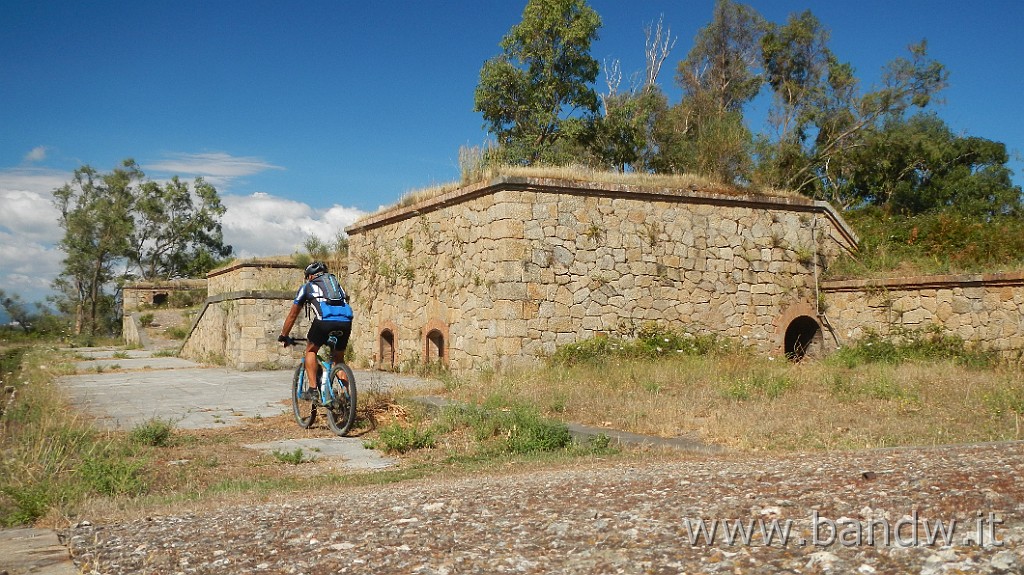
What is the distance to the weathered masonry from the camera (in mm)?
13094

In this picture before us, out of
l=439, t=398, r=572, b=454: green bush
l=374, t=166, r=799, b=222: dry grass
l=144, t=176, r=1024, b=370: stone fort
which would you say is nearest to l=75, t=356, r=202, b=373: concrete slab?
l=144, t=176, r=1024, b=370: stone fort

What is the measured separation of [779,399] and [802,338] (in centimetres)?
703

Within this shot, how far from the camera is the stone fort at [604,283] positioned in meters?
13.1

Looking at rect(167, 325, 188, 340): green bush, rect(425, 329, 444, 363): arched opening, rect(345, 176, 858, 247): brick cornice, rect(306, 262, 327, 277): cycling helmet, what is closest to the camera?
rect(306, 262, 327, 277): cycling helmet

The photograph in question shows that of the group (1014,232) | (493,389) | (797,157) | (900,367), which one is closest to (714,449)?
(493,389)

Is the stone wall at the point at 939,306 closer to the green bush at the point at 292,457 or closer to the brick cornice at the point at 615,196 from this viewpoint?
the brick cornice at the point at 615,196

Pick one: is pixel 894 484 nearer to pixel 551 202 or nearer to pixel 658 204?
pixel 551 202

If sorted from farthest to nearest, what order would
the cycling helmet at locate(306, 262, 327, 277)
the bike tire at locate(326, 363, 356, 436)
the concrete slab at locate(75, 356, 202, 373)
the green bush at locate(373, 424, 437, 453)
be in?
the concrete slab at locate(75, 356, 202, 373) → the cycling helmet at locate(306, 262, 327, 277) → the bike tire at locate(326, 363, 356, 436) → the green bush at locate(373, 424, 437, 453)

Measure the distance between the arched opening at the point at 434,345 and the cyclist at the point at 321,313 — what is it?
5.71 metres

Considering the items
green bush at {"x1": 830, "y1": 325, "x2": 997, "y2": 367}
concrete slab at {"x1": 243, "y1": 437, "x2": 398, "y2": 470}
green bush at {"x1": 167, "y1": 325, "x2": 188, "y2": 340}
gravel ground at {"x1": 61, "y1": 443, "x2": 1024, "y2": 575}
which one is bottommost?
concrete slab at {"x1": 243, "y1": 437, "x2": 398, "y2": 470}

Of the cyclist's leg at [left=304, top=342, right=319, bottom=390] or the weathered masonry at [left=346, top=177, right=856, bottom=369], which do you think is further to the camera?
the weathered masonry at [left=346, top=177, right=856, bottom=369]

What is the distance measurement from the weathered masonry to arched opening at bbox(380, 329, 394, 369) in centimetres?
3

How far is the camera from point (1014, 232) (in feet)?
50.2

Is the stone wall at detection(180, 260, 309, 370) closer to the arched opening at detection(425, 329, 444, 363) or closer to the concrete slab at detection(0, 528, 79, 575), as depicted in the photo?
the arched opening at detection(425, 329, 444, 363)
